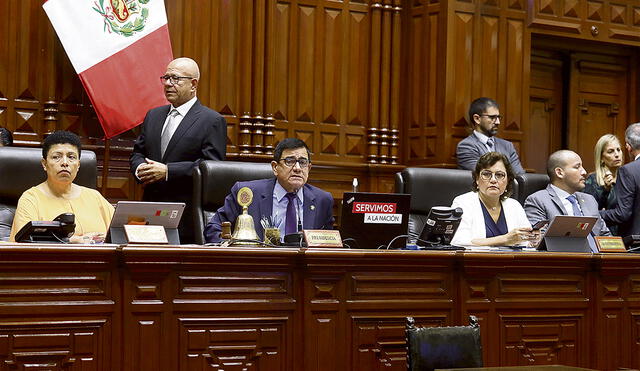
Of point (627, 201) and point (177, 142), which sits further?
point (627, 201)

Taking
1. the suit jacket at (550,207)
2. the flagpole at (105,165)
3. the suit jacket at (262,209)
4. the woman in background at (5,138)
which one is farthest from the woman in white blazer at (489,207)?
the woman in background at (5,138)

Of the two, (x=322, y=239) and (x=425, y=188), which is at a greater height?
(x=425, y=188)

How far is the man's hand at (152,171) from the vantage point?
5.06 m

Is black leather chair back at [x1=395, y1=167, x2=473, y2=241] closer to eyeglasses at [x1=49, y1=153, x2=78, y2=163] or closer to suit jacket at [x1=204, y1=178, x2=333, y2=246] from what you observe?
suit jacket at [x1=204, y1=178, x2=333, y2=246]

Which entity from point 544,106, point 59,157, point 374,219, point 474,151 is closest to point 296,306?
point 374,219

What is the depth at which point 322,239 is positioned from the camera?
12.8 feet

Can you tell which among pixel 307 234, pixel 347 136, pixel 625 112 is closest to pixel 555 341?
pixel 307 234

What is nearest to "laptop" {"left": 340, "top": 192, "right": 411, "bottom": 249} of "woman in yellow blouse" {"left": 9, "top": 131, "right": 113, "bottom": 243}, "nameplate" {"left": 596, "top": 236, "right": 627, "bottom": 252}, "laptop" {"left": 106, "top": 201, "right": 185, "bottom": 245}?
"laptop" {"left": 106, "top": 201, "right": 185, "bottom": 245}

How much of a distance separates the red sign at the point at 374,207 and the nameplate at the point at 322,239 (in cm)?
18

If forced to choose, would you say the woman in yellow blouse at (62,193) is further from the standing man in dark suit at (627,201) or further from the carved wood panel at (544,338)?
the standing man in dark suit at (627,201)

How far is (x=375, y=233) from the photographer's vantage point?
4133 millimetres

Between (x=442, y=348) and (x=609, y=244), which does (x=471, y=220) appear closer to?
(x=609, y=244)

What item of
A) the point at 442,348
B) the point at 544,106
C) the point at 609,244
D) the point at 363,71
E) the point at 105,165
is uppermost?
the point at 363,71

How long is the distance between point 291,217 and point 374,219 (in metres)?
0.65
